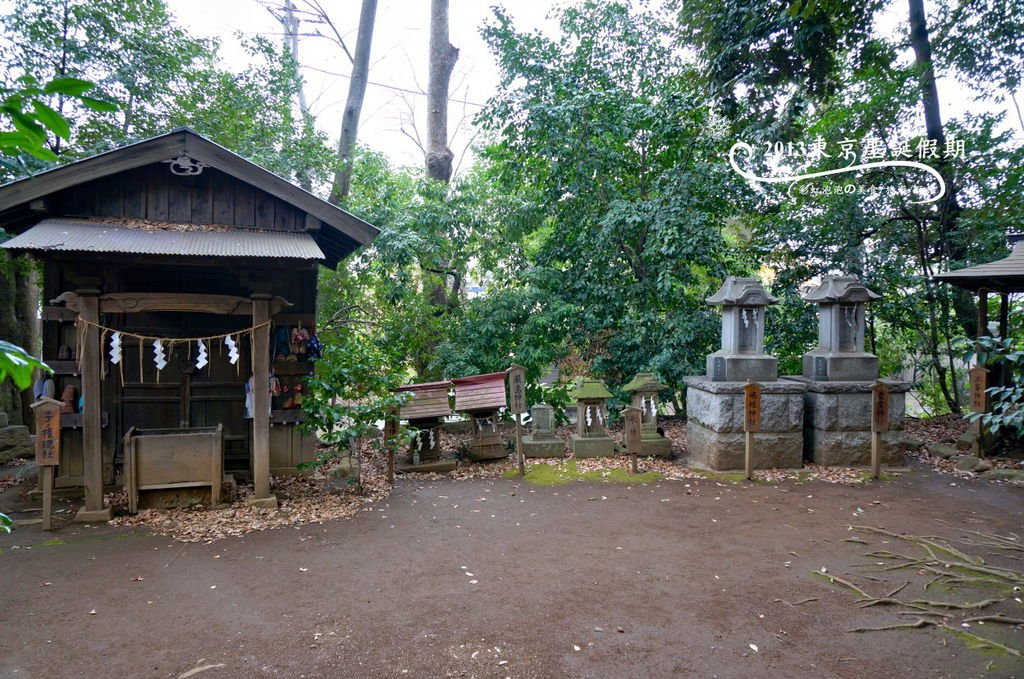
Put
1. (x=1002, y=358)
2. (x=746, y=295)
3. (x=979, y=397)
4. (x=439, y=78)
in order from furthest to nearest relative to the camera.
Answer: (x=439, y=78) < (x=979, y=397) < (x=746, y=295) < (x=1002, y=358)

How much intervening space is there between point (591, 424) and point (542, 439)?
2.83 feet

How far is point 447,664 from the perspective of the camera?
3809 mm

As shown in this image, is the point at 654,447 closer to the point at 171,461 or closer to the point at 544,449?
the point at 544,449

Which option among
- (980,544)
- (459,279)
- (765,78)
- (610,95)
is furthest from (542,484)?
(765,78)

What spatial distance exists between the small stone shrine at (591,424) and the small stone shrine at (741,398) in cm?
144

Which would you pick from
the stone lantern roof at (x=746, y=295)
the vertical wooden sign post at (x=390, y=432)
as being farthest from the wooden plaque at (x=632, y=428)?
the vertical wooden sign post at (x=390, y=432)

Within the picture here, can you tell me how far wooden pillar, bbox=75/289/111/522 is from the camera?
6.39 metres

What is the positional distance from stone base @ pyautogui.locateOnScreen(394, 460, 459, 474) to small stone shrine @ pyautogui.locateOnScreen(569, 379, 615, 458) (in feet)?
7.09

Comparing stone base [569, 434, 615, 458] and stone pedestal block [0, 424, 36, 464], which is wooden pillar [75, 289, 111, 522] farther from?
stone base [569, 434, 615, 458]

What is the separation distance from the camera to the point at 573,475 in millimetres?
8711

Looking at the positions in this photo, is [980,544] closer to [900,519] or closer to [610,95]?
[900,519]

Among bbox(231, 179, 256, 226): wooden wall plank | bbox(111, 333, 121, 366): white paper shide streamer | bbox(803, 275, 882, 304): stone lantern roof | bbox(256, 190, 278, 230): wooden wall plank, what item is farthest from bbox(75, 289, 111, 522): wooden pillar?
bbox(803, 275, 882, 304): stone lantern roof

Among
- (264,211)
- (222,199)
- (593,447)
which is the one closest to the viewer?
(222,199)

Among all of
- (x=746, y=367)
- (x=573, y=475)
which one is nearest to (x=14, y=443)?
(x=573, y=475)
